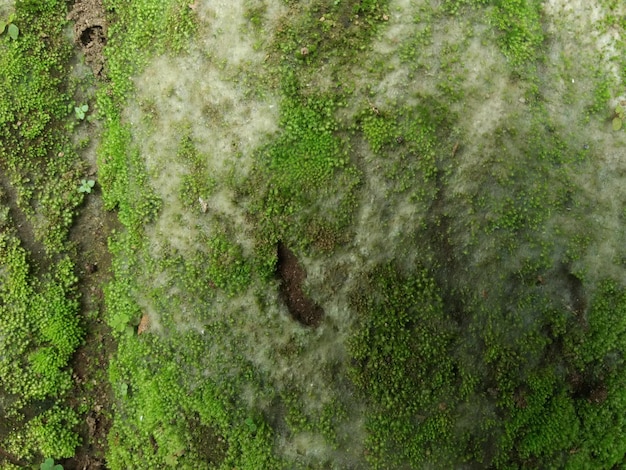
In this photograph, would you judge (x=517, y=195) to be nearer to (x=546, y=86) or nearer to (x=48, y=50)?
(x=546, y=86)

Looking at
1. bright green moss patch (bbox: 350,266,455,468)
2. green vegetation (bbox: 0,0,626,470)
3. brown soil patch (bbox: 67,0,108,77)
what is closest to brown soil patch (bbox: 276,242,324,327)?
green vegetation (bbox: 0,0,626,470)

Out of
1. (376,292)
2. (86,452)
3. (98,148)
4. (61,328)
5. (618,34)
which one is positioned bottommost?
(86,452)

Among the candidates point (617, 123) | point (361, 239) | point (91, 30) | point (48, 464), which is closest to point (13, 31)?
point (91, 30)

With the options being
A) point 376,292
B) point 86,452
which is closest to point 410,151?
point 376,292

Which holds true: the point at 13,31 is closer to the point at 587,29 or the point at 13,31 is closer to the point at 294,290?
the point at 294,290

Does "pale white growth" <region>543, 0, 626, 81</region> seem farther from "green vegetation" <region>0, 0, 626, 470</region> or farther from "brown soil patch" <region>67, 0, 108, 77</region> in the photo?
"brown soil patch" <region>67, 0, 108, 77</region>

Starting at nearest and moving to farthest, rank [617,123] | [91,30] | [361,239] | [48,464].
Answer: [361,239], [617,123], [48,464], [91,30]
